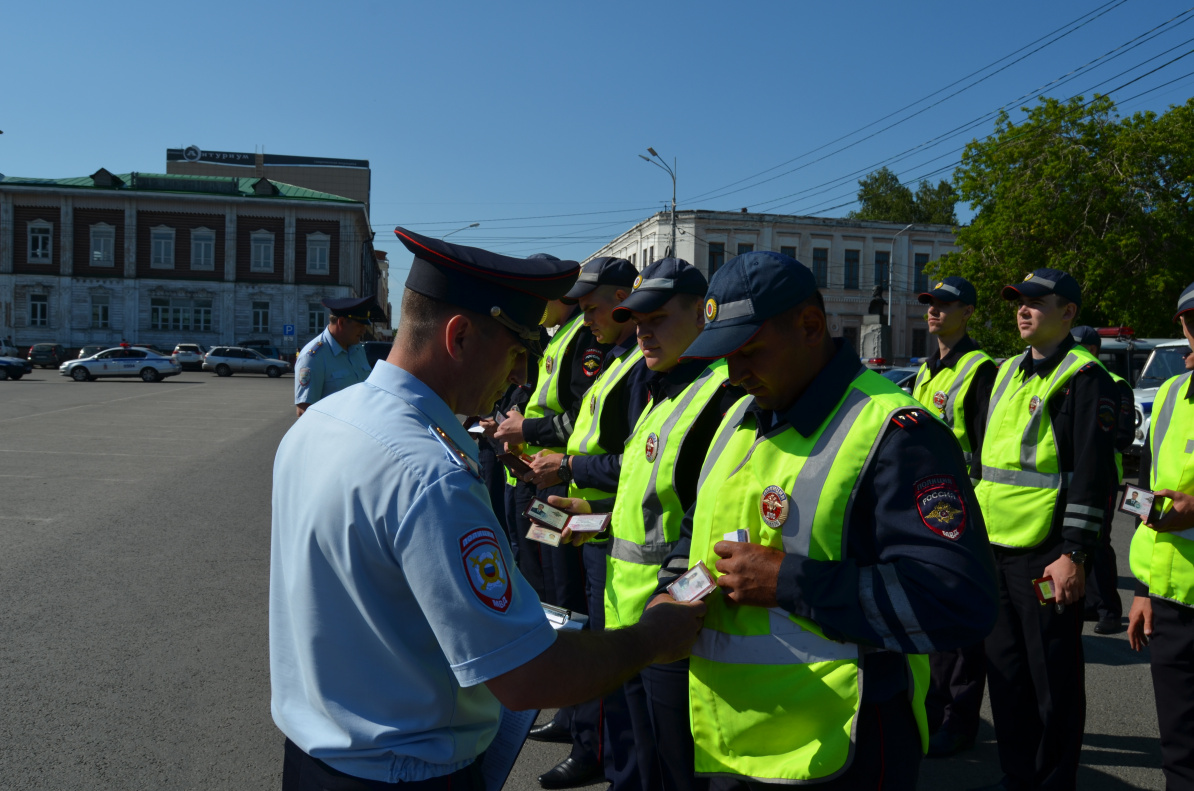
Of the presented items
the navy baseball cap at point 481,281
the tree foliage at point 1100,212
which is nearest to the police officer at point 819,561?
the navy baseball cap at point 481,281

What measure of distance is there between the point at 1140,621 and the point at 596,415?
2291mm

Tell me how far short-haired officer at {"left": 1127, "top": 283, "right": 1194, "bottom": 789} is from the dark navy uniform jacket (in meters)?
1.78

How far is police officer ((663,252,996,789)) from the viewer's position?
1822 mm

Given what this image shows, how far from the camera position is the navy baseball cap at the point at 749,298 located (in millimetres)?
2016

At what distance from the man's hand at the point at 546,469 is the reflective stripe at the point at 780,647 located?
2.16 metres

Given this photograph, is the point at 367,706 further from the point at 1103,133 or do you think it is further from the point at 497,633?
the point at 1103,133

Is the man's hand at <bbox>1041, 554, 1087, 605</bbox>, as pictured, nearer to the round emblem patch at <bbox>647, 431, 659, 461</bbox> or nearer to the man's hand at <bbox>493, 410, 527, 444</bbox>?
the round emblem patch at <bbox>647, 431, 659, 461</bbox>

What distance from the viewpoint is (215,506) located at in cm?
975

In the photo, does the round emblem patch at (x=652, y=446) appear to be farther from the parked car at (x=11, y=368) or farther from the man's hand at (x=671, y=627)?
the parked car at (x=11, y=368)

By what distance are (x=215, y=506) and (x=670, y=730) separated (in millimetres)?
8433

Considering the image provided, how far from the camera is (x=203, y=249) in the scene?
5356 cm

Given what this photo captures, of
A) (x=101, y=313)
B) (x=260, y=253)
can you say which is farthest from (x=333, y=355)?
(x=101, y=313)

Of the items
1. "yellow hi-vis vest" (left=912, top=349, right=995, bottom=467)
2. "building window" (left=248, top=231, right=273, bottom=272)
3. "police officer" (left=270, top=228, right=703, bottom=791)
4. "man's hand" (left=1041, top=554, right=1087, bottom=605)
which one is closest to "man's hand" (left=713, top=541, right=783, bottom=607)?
"police officer" (left=270, top=228, right=703, bottom=791)

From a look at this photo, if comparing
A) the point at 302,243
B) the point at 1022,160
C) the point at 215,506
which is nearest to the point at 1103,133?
the point at 1022,160
